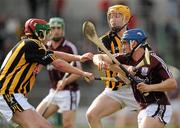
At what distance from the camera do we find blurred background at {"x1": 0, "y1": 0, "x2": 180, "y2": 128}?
21.4m

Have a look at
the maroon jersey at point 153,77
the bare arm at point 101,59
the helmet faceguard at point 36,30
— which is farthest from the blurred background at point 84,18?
the maroon jersey at point 153,77

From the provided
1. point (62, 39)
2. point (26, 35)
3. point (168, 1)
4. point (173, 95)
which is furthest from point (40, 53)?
point (168, 1)

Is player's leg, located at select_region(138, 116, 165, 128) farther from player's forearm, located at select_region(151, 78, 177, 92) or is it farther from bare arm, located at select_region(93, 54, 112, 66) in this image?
bare arm, located at select_region(93, 54, 112, 66)

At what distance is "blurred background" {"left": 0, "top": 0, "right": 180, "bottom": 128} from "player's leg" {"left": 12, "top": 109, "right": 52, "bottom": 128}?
8.96m

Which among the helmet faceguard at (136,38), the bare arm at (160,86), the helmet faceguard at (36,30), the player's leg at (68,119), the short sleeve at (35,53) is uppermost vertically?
the helmet faceguard at (36,30)

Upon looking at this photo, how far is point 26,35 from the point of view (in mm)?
11516

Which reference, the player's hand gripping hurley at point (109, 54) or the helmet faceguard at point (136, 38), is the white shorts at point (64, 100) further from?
the helmet faceguard at point (136, 38)

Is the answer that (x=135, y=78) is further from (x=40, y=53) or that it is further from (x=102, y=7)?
(x=102, y=7)

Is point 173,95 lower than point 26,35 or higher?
lower

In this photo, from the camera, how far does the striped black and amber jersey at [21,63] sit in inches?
440

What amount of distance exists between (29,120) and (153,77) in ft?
5.89

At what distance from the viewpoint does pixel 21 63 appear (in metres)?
11.2

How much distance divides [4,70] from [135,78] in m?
1.82

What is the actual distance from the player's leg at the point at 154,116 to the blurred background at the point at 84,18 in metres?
9.02
